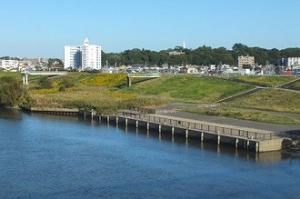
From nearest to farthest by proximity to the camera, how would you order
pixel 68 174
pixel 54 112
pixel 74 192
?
Result: 1. pixel 74 192
2. pixel 68 174
3. pixel 54 112

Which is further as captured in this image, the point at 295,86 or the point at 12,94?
the point at 295,86

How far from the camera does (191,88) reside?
374 feet

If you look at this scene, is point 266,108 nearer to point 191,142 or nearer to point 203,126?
point 203,126

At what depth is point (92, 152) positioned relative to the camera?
5553 cm

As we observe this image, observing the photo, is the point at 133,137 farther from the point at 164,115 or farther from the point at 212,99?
the point at 212,99

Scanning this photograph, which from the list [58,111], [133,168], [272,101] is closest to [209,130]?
[133,168]

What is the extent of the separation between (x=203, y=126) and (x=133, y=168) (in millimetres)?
20141

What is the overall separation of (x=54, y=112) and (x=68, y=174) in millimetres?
46469

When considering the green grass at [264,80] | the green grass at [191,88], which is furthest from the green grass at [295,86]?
the green grass at [191,88]

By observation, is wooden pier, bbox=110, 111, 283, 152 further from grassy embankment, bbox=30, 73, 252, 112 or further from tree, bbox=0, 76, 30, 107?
tree, bbox=0, 76, 30, 107

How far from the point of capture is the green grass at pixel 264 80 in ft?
353

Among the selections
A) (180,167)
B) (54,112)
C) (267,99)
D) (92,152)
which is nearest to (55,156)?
(92,152)

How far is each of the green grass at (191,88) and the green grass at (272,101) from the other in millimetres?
6936

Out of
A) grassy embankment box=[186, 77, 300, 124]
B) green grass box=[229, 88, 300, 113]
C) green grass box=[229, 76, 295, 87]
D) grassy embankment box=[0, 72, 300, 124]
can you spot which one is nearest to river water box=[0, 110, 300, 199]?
grassy embankment box=[186, 77, 300, 124]
